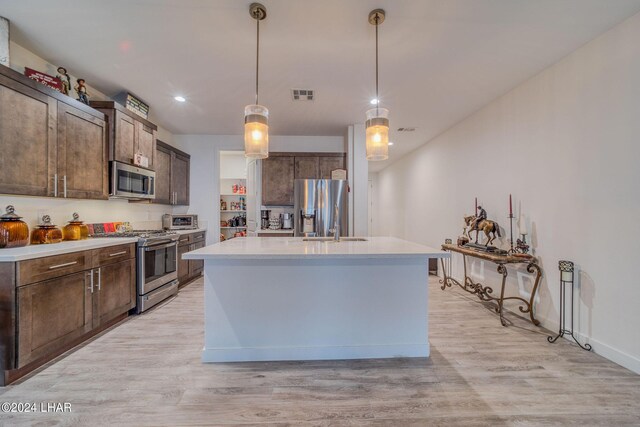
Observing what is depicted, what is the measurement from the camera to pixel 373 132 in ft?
6.89

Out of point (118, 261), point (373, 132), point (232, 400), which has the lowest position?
point (232, 400)

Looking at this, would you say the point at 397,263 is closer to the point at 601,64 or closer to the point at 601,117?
the point at 601,117

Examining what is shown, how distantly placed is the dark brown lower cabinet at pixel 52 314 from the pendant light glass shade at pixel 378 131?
8.74 ft

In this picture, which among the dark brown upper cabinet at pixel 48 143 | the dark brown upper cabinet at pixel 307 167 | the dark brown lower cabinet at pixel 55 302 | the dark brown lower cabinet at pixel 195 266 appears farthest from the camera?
the dark brown upper cabinet at pixel 307 167

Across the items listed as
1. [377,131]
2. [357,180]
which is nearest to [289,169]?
[357,180]

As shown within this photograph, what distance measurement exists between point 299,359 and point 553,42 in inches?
131

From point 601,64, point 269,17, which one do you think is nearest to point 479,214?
point 601,64

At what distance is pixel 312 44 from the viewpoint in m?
2.26

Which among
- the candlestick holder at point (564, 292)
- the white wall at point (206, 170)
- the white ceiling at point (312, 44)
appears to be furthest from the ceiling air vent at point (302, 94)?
the candlestick holder at point (564, 292)

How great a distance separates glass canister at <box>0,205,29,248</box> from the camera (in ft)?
6.67

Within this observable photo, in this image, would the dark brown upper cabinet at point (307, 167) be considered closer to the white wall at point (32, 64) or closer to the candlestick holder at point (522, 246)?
the white wall at point (32, 64)

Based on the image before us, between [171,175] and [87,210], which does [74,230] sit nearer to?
[87,210]

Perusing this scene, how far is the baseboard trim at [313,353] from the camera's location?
2055 mm

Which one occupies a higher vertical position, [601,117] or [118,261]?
[601,117]
